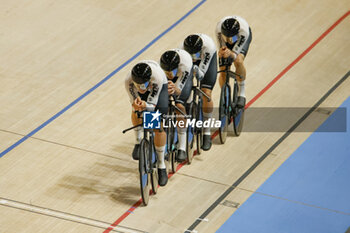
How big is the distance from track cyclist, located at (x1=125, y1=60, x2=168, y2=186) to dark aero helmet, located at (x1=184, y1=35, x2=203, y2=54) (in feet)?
2.04

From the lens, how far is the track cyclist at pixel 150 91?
6785 mm

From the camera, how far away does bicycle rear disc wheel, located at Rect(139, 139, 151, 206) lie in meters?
6.95

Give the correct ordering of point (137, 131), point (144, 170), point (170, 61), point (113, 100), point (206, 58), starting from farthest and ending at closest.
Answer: point (113, 100)
point (206, 58)
point (137, 131)
point (170, 61)
point (144, 170)

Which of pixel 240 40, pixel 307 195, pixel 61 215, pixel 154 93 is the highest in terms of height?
pixel 240 40

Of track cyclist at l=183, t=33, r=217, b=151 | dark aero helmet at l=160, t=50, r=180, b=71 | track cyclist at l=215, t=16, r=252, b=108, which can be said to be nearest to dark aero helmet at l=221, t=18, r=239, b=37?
track cyclist at l=215, t=16, r=252, b=108

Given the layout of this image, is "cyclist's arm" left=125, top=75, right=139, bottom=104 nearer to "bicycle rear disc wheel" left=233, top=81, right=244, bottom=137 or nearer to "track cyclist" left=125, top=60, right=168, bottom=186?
"track cyclist" left=125, top=60, right=168, bottom=186

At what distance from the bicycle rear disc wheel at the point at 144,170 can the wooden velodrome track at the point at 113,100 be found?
0.53 feet

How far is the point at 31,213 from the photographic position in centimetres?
712

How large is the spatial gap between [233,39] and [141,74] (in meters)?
1.68

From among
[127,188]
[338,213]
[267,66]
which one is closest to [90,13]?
[267,66]

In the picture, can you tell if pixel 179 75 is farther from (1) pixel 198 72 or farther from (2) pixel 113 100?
(2) pixel 113 100

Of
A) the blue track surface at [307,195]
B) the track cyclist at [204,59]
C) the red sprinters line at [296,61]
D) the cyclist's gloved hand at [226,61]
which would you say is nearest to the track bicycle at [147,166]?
the blue track surface at [307,195]

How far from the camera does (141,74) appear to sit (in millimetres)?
6773

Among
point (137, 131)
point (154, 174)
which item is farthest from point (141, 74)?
point (154, 174)
